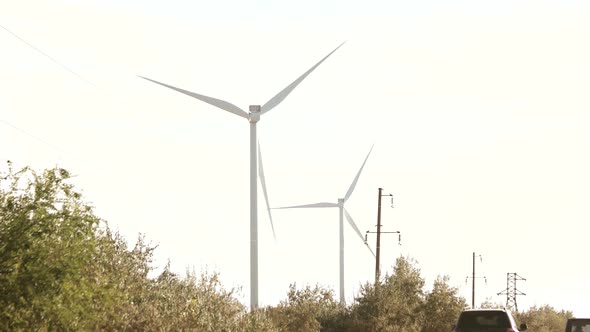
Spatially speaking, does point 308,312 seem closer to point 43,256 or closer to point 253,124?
point 253,124

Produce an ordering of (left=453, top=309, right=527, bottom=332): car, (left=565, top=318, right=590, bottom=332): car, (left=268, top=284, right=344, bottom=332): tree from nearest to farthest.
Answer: (left=453, top=309, right=527, bottom=332): car → (left=565, top=318, right=590, bottom=332): car → (left=268, top=284, right=344, bottom=332): tree

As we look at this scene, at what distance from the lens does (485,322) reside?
38312 millimetres

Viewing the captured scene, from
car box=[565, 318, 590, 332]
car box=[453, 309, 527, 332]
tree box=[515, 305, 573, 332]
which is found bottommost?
tree box=[515, 305, 573, 332]

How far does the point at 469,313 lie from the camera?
38.6 meters

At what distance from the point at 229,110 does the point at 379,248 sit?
3050 centimetres

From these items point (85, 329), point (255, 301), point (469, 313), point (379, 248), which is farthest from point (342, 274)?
point (85, 329)

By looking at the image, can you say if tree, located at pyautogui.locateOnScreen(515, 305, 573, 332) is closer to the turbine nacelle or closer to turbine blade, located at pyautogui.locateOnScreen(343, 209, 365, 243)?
turbine blade, located at pyautogui.locateOnScreen(343, 209, 365, 243)

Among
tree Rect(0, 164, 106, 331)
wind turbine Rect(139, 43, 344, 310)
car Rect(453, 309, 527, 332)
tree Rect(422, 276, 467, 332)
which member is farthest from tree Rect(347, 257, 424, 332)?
tree Rect(0, 164, 106, 331)

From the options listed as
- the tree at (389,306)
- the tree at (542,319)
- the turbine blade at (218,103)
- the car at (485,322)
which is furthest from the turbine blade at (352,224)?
the car at (485,322)

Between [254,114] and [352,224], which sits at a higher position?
[254,114]

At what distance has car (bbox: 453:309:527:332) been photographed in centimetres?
3816

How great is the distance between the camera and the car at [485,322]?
1502 inches

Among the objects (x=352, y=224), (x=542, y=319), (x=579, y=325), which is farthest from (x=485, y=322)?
(x=542, y=319)

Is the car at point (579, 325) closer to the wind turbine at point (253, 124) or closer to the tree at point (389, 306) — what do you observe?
the wind turbine at point (253, 124)
